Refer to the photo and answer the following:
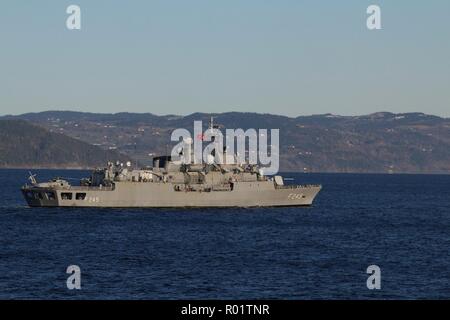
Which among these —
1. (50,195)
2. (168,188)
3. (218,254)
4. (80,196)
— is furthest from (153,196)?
(218,254)

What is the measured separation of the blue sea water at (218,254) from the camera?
45.8m

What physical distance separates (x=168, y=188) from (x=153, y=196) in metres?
1.95

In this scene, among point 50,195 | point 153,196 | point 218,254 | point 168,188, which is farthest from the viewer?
point 168,188

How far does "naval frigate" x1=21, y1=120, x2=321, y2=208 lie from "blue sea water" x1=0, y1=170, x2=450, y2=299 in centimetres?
269

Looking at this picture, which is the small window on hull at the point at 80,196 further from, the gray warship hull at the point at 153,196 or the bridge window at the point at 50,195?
the bridge window at the point at 50,195

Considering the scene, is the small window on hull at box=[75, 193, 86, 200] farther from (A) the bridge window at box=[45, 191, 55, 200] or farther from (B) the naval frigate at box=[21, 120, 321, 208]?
(A) the bridge window at box=[45, 191, 55, 200]

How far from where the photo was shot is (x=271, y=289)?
4584cm

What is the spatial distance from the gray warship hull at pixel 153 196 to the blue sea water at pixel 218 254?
2439 mm

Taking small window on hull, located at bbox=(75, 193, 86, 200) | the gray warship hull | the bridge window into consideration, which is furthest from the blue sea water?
small window on hull, located at bbox=(75, 193, 86, 200)

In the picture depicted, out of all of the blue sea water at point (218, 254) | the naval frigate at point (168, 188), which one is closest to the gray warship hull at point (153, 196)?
the naval frigate at point (168, 188)

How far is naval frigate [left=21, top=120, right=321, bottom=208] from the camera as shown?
9881cm

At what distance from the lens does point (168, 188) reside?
101m

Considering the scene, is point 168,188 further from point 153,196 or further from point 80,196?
point 80,196
